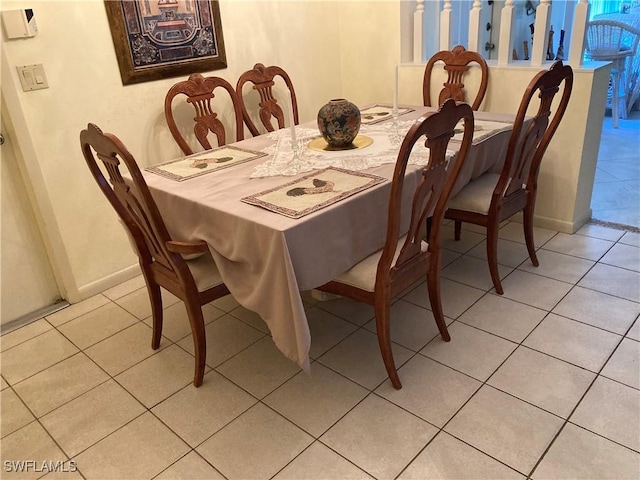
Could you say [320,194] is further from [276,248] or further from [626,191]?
[626,191]

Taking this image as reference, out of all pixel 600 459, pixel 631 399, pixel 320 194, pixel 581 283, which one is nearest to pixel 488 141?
pixel 581 283

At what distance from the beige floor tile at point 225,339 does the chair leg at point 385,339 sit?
63 cm

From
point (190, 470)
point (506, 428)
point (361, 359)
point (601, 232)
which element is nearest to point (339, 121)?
point (361, 359)

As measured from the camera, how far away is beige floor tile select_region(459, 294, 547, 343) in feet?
6.83

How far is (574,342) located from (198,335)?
1.47m

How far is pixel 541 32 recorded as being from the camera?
8.64ft

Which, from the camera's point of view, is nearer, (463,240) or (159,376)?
(159,376)

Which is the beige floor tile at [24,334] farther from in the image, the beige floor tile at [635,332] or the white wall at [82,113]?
the beige floor tile at [635,332]

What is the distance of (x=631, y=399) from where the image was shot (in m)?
1.69

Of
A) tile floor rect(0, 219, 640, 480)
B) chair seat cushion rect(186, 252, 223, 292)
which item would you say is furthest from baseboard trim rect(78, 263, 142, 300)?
chair seat cushion rect(186, 252, 223, 292)

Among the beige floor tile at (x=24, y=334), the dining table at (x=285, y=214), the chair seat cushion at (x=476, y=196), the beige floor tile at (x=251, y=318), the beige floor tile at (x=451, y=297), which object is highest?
the dining table at (x=285, y=214)

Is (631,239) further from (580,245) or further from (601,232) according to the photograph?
(580,245)

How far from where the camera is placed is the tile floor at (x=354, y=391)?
1.56 m

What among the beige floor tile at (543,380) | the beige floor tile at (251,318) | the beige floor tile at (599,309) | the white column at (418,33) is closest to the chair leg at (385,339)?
the beige floor tile at (543,380)
